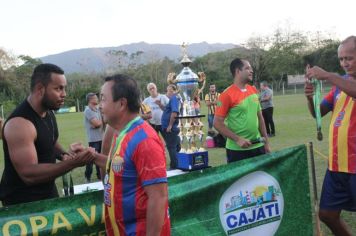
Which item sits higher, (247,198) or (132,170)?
(132,170)

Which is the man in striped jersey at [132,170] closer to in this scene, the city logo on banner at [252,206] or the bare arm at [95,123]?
the city logo on banner at [252,206]

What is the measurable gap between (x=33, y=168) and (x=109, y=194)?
2.37 ft

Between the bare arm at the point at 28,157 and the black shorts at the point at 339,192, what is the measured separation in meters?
2.29

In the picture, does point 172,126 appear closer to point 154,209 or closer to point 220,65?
point 154,209

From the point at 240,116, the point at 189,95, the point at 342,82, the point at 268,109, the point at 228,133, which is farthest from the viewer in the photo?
the point at 268,109

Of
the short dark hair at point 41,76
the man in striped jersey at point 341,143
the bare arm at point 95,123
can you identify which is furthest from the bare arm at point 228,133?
the bare arm at point 95,123

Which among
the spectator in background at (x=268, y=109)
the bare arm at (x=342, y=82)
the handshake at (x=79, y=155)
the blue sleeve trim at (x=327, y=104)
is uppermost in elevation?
the bare arm at (x=342, y=82)

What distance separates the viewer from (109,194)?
2512 millimetres

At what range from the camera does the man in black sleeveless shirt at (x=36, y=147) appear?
292 cm

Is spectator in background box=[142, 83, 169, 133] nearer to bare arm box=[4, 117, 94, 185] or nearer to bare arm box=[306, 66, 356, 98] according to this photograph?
bare arm box=[306, 66, 356, 98]

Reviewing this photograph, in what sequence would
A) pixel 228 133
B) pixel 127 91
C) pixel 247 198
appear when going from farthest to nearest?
1. pixel 228 133
2. pixel 247 198
3. pixel 127 91

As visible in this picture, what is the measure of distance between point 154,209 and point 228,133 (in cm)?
301

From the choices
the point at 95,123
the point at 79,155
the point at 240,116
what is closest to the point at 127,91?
the point at 79,155

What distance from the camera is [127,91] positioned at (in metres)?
2.44
